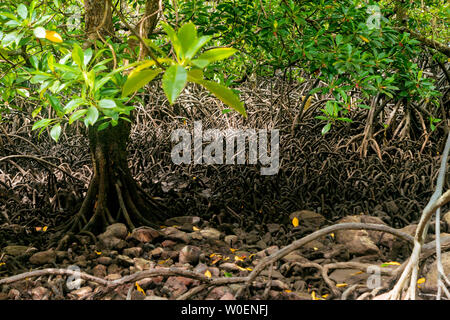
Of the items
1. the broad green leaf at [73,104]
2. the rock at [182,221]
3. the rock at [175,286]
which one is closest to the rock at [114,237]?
Result: the rock at [182,221]

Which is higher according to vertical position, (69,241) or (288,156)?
(288,156)

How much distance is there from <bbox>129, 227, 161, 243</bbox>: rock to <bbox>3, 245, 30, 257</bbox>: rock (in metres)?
0.55

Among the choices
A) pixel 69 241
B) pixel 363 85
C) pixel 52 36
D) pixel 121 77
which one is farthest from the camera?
pixel 69 241

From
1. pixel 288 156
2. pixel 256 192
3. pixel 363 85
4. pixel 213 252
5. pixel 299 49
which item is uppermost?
pixel 299 49

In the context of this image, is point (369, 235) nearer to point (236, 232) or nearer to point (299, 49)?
point (236, 232)

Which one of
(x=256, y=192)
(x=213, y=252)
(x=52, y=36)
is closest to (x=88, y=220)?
(x=213, y=252)

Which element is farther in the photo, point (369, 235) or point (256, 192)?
point (256, 192)

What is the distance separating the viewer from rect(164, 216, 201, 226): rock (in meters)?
2.64

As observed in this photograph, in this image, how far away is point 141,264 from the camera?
79.4 inches

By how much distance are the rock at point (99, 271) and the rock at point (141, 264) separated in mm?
144

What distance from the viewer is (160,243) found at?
7.63ft

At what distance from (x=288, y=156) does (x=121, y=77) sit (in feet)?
7.04

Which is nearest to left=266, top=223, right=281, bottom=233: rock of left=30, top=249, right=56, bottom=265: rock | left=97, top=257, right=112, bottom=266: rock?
left=97, top=257, right=112, bottom=266: rock

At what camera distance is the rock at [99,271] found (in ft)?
6.27
